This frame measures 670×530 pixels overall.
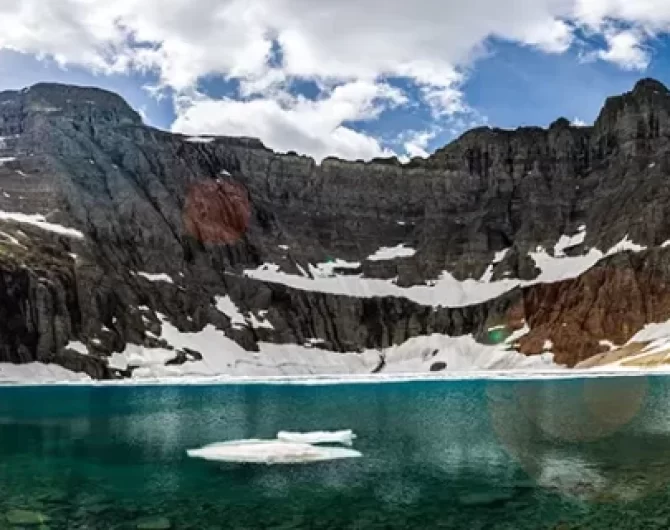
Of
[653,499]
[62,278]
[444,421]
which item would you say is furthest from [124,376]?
[653,499]

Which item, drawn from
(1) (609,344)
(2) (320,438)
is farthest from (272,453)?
(1) (609,344)

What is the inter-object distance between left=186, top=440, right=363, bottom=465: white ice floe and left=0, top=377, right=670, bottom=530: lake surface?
1.50 meters

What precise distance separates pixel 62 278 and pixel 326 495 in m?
162

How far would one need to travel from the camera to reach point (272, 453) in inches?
1982

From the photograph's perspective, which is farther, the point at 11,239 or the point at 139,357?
the point at 11,239

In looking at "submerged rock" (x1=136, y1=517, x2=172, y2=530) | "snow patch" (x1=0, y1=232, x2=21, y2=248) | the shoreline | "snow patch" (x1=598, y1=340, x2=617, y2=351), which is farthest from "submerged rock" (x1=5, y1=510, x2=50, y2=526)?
"snow patch" (x1=598, y1=340, x2=617, y2=351)

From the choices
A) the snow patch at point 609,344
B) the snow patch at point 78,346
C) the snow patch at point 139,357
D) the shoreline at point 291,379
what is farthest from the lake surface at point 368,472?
the snow patch at point 609,344

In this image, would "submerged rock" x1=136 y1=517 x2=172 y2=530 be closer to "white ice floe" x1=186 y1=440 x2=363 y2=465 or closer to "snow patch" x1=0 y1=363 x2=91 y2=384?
"white ice floe" x1=186 y1=440 x2=363 y2=465

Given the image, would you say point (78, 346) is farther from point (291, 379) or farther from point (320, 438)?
point (320, 438)

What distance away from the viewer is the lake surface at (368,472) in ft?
111

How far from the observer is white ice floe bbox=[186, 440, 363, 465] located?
4894 cm

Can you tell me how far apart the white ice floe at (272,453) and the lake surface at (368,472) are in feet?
4.92

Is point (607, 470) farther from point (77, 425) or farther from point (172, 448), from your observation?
point (77, 425)

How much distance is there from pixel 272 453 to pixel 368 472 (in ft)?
26.8
